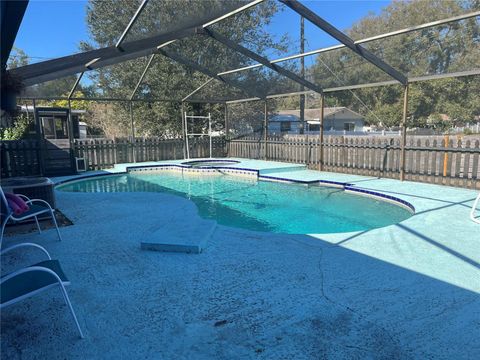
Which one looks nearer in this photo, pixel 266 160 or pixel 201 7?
pixel 201 7

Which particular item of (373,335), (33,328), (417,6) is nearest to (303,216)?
(373,335)

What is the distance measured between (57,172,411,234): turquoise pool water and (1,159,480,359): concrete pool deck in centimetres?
153

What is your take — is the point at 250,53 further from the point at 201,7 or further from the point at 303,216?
the point at 303,216

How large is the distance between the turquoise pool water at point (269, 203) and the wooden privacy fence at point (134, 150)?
5.23ft

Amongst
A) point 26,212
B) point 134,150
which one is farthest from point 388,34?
point 134,150

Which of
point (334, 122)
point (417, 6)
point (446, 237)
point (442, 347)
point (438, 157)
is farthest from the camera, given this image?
point (334, 122)

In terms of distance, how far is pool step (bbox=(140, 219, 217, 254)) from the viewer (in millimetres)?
3283

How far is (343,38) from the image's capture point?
6.21 metres

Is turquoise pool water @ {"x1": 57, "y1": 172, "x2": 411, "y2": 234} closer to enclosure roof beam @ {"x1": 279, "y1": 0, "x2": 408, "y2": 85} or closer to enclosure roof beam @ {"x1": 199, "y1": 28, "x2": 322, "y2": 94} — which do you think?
enclosure roof beam @ {"x1": 279, "y1": 0, "x2": 408, "y2": 85}

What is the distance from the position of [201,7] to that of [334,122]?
99.6 feet

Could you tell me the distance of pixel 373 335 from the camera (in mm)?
1938

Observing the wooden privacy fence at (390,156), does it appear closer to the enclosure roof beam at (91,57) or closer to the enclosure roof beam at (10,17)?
the enclosure roof beam at (91,57)

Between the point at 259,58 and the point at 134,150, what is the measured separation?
6233 millimetres

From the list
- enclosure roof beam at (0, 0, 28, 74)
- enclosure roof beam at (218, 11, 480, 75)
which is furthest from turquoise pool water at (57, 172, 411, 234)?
enclosure roof beam at (0, 0, 28, 74)
